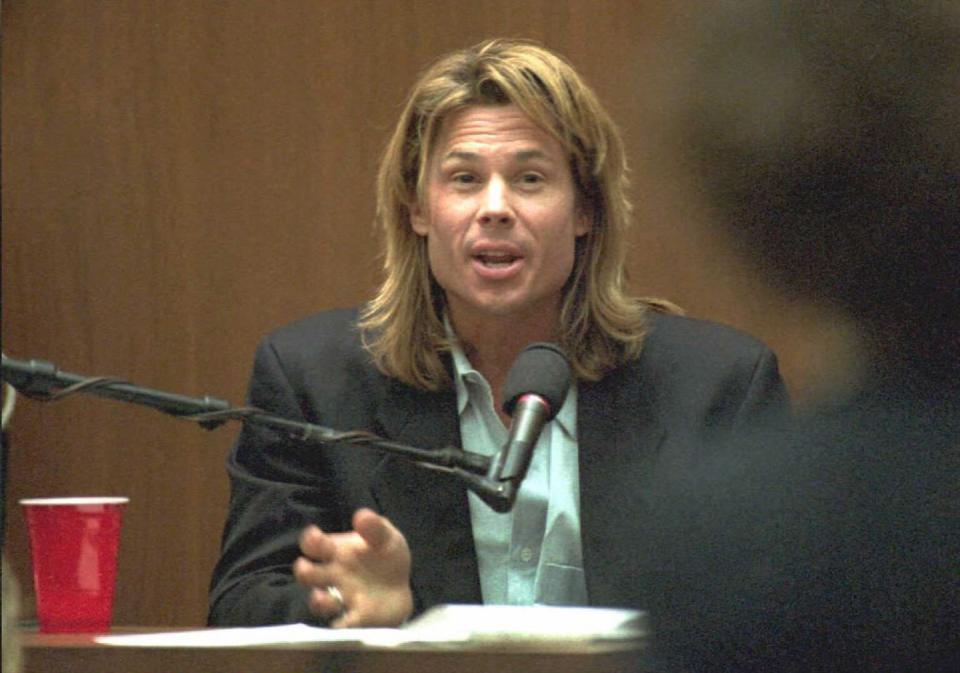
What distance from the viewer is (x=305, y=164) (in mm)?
3152

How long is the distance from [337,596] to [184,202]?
167cm

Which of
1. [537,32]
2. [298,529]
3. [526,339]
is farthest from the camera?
[537,32]

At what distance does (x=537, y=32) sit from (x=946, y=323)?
2392 mm

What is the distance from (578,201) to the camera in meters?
2.44

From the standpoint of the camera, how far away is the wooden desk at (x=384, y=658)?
1286 mm

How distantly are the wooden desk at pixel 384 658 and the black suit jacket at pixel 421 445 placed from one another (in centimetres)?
65

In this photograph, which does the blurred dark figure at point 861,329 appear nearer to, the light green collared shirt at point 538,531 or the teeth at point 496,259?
the light green collared shirt at point 538,531

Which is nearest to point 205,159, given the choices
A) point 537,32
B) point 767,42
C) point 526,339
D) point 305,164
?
point 305,164

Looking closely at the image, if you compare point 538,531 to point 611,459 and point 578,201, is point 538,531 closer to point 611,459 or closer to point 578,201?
point 611,459

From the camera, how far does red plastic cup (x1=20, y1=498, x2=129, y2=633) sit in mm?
1682

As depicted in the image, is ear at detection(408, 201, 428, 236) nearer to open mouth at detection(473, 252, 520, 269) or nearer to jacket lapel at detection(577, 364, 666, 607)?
open mouth at detection(473, 252, 520, 269)

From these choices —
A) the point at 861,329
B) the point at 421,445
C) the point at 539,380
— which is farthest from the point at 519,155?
the point at 861,329

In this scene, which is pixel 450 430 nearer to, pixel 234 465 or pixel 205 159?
pixel 234 465

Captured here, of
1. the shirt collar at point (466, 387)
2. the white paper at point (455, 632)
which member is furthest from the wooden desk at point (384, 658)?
the shirt collar at point (466, 387)
